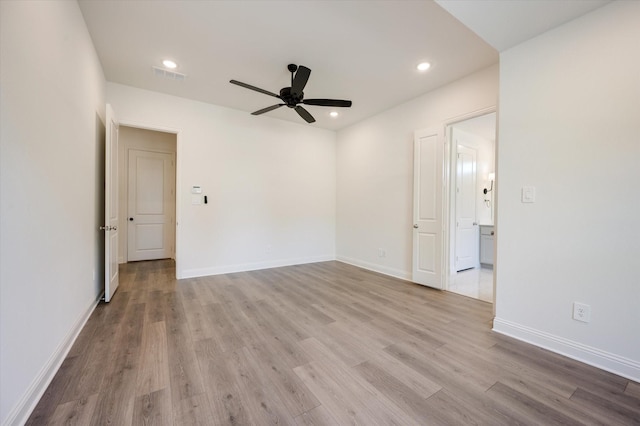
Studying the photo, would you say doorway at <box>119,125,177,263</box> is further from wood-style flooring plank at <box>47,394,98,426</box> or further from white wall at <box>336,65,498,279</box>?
wood-style flooring plank at <box>47,394,98,426</box>

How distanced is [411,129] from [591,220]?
2677mm

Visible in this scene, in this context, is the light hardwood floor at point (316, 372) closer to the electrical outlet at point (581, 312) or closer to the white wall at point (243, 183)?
the electrical outlet at point (581, 312)

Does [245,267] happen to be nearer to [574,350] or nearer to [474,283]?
[474,283]

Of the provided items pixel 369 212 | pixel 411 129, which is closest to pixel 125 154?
pixel 369 212

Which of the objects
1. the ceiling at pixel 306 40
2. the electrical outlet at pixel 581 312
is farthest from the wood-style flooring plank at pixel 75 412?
the electrical outlet at pixel 581 312

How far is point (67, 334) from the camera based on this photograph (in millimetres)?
2061

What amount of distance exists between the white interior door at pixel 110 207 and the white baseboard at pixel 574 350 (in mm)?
4275

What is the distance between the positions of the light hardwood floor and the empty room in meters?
0.02

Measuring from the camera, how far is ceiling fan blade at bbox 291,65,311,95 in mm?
2635

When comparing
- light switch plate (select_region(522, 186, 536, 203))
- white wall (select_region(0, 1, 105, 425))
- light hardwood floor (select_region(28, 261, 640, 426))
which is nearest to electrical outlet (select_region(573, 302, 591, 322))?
light hardwood floor (select_region(28, 261, 640, 426))

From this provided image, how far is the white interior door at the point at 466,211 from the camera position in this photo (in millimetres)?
4863

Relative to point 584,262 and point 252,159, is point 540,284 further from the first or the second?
point 252,159

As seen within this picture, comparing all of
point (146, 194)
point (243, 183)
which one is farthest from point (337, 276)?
point (146, 194)

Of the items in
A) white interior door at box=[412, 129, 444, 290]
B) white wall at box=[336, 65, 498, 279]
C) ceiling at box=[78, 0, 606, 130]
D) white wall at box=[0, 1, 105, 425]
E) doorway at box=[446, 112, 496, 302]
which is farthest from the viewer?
doorway at box=[446, 112, 496, 302]
